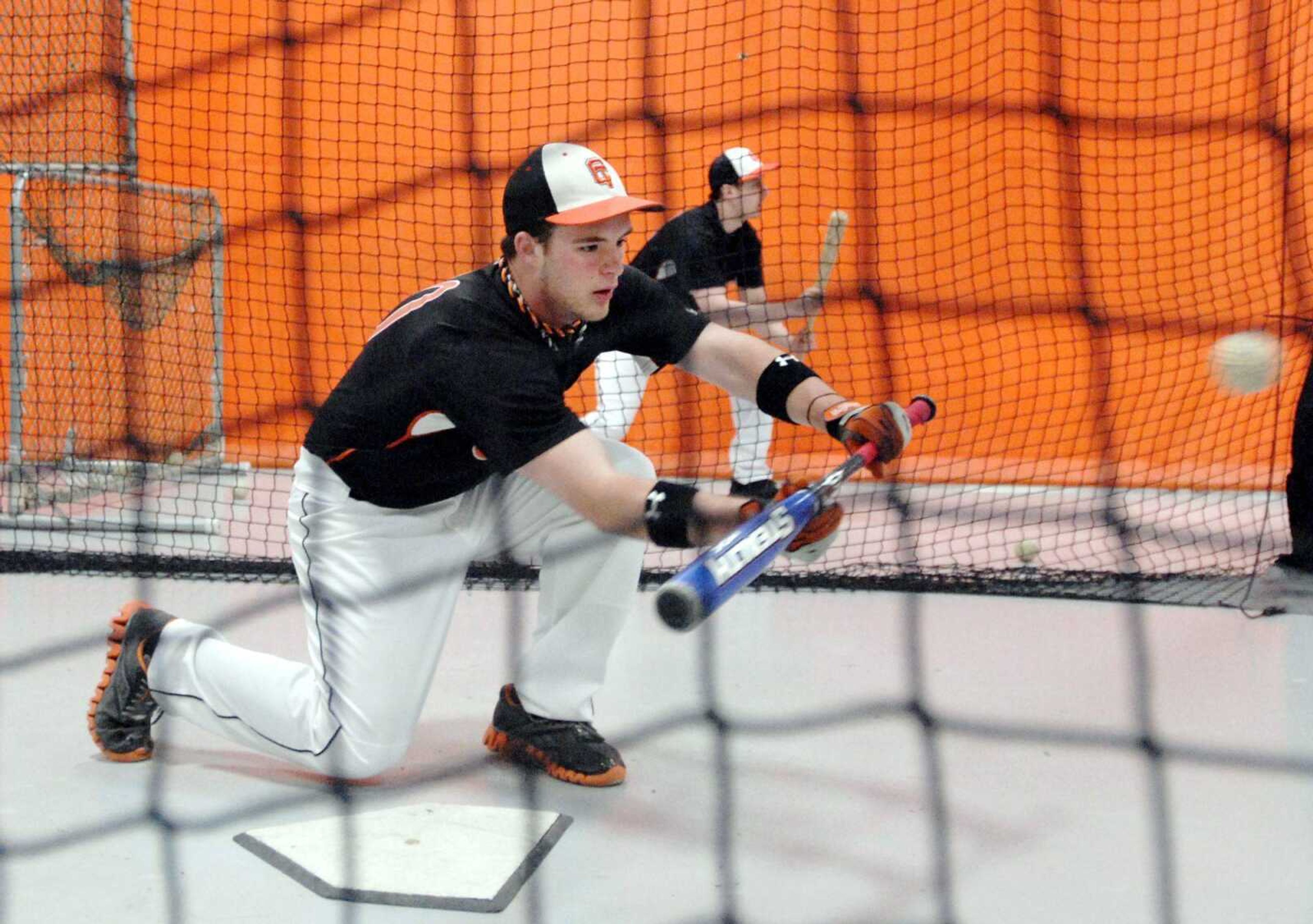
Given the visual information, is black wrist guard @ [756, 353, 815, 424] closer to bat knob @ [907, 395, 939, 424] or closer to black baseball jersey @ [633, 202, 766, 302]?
bat knob @ [907, 395, 939, 424]

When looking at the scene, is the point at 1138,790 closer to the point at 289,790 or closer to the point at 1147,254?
the point at 289,790

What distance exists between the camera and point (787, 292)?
4668 mm

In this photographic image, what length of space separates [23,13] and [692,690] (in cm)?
304

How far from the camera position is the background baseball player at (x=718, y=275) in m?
3.50

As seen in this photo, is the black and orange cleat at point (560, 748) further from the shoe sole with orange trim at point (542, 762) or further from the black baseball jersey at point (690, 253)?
the black baseball jersey at point (690, 253)

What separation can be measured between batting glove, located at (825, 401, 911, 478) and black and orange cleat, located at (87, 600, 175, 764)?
1.06 meters

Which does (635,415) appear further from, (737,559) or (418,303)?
(737,559)

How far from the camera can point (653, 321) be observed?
194 cm

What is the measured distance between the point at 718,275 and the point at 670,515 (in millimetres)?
2157

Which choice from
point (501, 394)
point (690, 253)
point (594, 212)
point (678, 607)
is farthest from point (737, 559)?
point (690, 253)

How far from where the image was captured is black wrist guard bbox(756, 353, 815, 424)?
189cm

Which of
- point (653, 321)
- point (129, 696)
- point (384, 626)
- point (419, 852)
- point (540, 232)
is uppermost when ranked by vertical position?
point (540, 232)

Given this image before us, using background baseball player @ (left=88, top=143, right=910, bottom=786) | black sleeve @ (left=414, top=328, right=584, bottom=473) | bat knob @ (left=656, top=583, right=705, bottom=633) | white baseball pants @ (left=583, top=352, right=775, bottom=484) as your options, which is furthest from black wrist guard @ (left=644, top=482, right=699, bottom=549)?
white baseball pants @ (left=583, top=352, right=775, bottom=484)

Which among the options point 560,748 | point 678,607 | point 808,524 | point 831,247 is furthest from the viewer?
point 831,247
